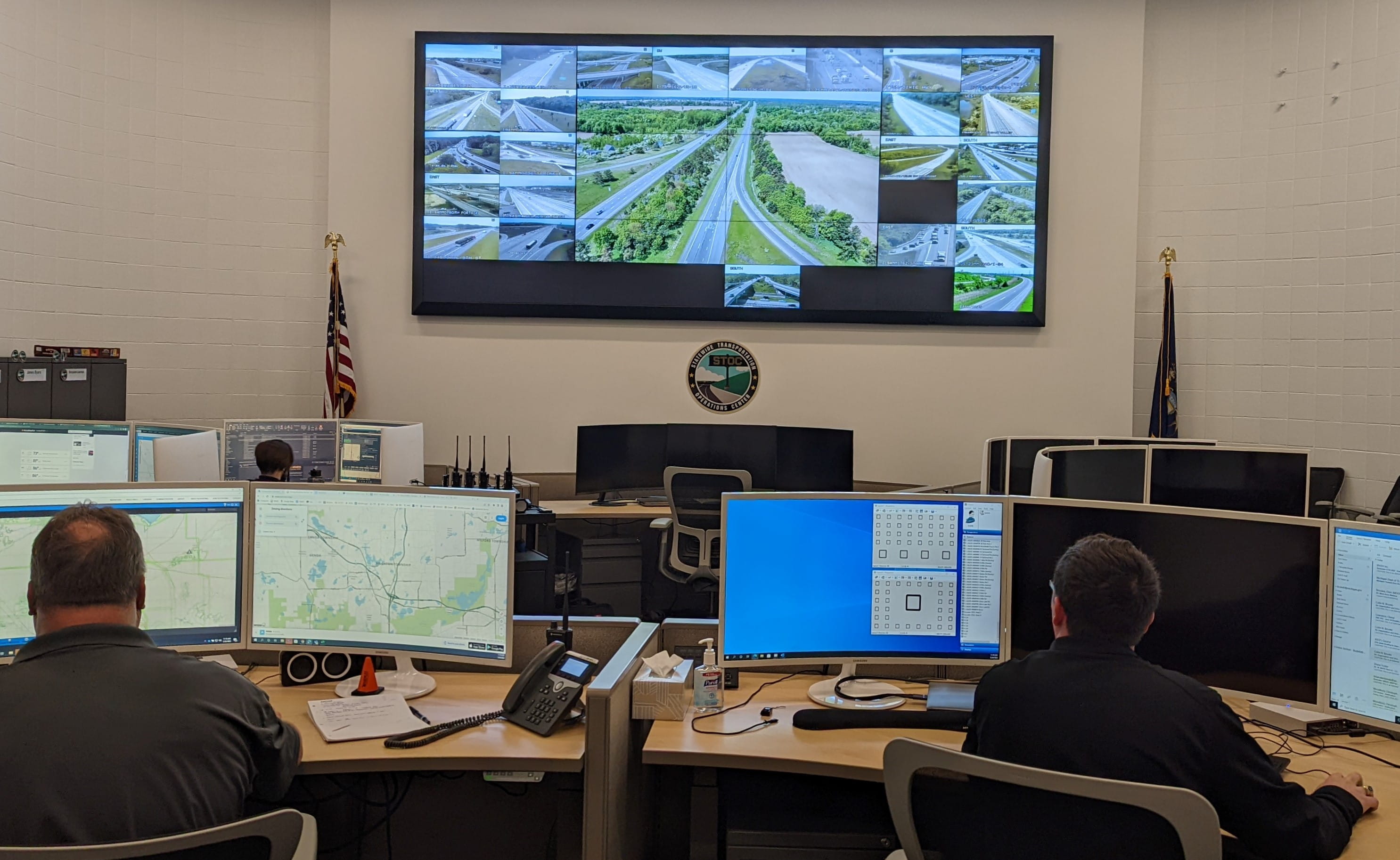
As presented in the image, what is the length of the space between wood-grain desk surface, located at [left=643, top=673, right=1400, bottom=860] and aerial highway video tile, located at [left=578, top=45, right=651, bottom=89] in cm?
449

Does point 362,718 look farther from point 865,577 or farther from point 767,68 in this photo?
point 767,68

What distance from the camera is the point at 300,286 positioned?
6.20m

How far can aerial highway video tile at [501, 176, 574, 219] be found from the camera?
5.94 m

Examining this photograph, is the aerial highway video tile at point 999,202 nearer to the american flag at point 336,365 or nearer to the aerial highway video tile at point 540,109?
the aerial highway video tile at point 540,109

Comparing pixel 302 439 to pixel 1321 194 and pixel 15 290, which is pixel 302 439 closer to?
pixel 15 290

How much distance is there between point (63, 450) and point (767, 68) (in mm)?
4040

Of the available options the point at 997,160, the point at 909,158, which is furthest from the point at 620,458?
the point at 997,160

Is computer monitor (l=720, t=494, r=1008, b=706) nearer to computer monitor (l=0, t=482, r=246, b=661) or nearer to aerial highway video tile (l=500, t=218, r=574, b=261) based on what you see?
computer monitor (l=0, t=482, r=246, b=661)

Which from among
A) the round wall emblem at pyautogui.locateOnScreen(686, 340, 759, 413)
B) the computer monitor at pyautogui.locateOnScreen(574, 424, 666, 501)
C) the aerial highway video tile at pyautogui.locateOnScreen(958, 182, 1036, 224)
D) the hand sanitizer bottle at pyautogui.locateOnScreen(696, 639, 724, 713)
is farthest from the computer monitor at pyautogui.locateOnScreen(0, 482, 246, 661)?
the aerial highway video tile at pyautogui.locateOnScreen(958, 182, 1036, 224)

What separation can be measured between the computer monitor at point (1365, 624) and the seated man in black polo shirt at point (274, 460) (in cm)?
334

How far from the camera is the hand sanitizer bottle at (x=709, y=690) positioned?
7.51 feet

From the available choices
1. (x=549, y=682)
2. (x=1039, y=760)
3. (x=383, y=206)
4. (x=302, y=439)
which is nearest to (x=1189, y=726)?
(x=1039, y=760)

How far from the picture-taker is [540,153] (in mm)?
5957

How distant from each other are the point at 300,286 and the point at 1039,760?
561 cm
